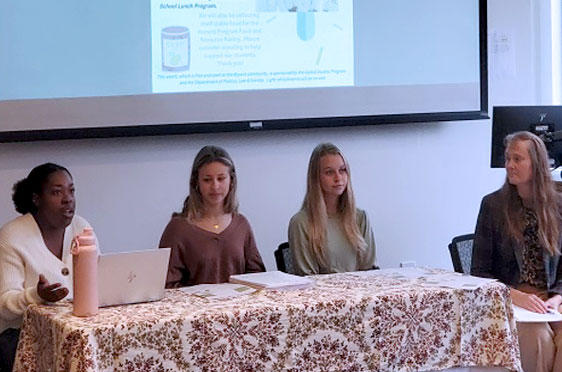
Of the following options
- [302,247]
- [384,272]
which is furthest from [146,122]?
[384,272]

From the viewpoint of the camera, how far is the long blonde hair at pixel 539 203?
3611mm

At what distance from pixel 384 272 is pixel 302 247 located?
0.47 m

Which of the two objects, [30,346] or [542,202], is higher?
[542,202]

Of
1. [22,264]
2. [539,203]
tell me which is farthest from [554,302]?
[22,264]

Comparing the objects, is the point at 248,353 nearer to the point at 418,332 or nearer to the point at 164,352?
the point at 164,352

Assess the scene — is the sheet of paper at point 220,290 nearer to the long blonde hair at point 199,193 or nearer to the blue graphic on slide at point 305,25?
the long blonde hair at point 199,193

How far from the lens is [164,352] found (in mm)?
2566

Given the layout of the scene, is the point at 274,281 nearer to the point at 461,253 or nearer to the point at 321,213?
the point at 321,213

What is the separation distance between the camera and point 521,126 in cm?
417

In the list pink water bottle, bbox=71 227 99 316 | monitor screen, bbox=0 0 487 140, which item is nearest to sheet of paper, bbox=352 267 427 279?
pink water bottle, bbox=71 227 99 316

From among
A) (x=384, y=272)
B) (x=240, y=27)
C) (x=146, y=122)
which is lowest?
(x=384, y=272)

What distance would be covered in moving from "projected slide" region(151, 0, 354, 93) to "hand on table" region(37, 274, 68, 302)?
5.60ft

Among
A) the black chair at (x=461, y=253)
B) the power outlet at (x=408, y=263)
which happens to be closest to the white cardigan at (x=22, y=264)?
the black chair at (x=461, y=253)

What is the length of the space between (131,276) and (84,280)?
170 mm
